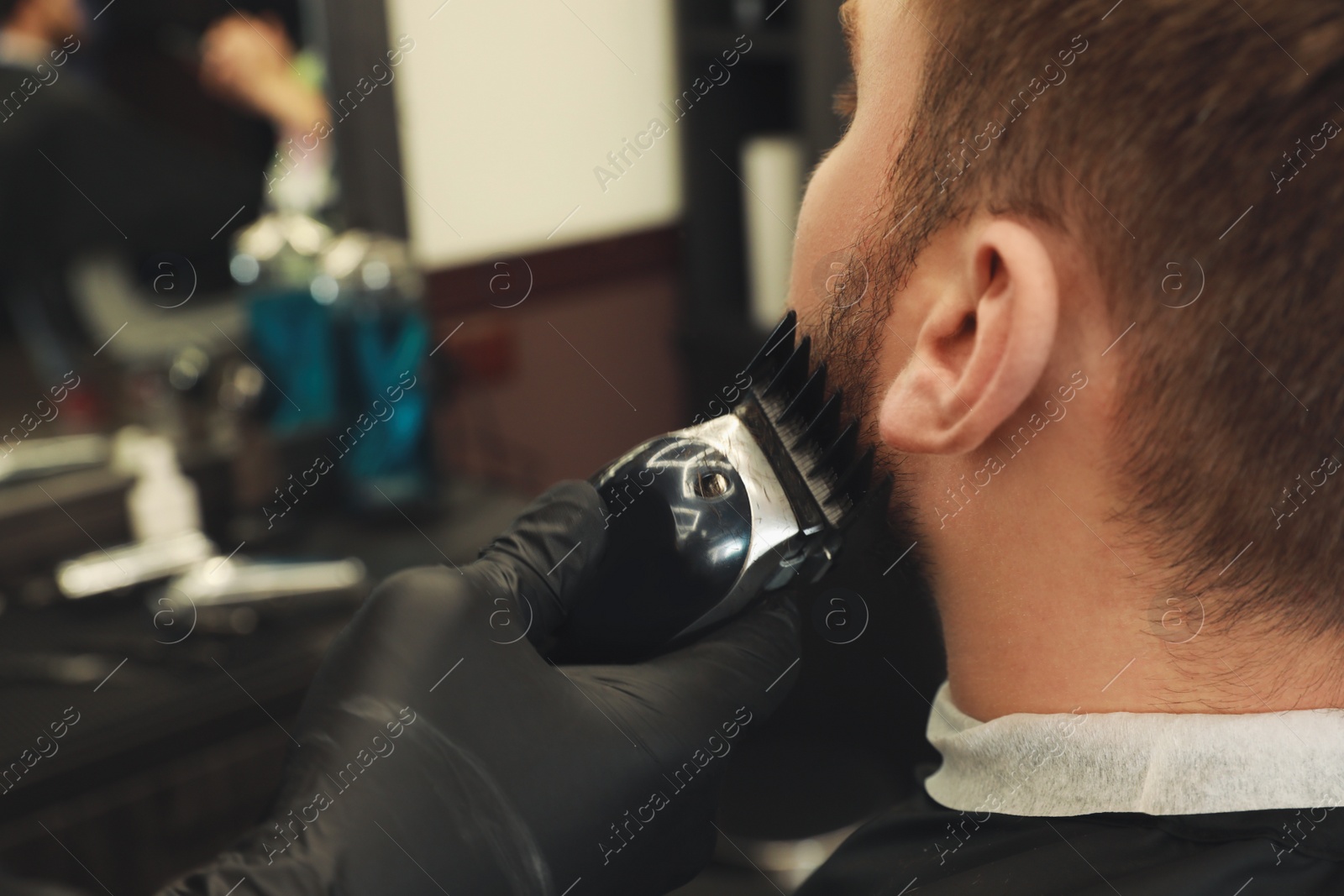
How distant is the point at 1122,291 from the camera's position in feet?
2.44

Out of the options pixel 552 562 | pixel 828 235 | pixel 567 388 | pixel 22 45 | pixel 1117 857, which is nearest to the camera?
pixel 1117 857

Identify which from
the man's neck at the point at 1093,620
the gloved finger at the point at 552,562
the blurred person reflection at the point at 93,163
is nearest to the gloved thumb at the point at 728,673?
the gloved finger at the point at 552,562

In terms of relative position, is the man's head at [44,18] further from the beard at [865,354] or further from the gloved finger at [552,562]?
the beard at [865,354]

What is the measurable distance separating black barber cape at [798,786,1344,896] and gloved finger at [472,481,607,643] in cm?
37

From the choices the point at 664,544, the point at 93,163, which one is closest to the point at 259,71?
the point at 93,163

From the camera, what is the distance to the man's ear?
0.74 m

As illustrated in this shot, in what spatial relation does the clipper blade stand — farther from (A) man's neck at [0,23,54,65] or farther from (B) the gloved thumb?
(A) man's neck at [0,23,54,65]

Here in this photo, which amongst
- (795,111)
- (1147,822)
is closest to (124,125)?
(795,111)

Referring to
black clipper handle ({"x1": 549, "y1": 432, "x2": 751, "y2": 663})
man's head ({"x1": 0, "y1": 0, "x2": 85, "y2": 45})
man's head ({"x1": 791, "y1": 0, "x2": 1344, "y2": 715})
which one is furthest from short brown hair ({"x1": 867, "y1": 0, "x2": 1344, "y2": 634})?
man's head ({"x1": 0, "y1": 0, "x2": 85, "y2": 45})

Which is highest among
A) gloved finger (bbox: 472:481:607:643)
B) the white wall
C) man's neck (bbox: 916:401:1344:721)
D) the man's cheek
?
the white wall

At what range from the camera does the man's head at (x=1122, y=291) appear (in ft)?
2.27

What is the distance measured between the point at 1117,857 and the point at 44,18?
2.06 m

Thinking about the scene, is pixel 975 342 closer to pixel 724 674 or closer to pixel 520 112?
pixel 724 674

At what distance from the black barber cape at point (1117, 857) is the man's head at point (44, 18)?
1.89 meters
